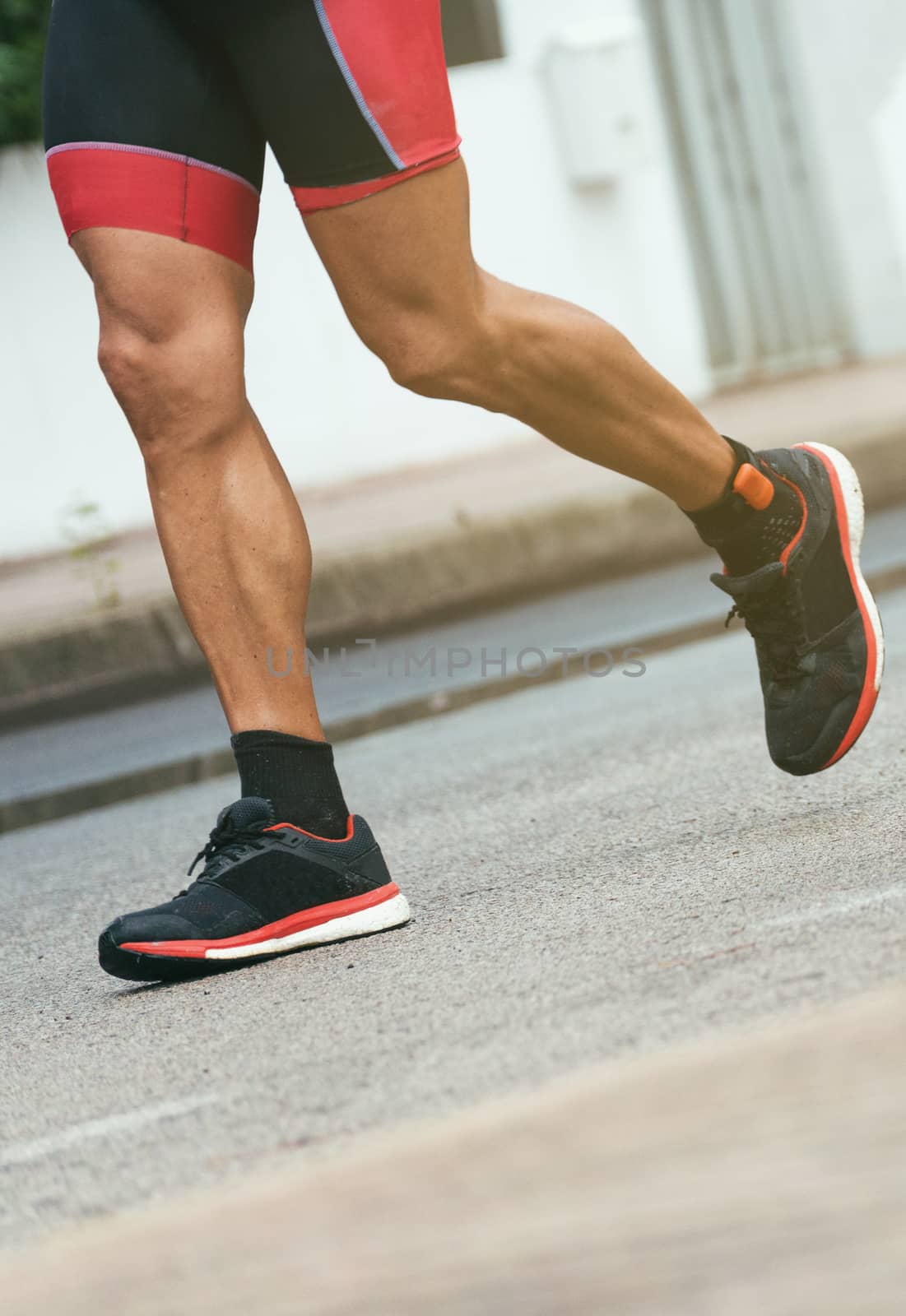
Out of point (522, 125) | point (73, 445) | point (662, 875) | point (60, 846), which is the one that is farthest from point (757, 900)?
point (522, 125)

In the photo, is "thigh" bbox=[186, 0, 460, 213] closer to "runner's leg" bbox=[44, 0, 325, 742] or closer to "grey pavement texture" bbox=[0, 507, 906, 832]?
"runner's leg" bbox=[44, 0, 325, 742]

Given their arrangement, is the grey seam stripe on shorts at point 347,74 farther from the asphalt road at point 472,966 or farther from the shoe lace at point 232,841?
the asphalt road at point 472,966

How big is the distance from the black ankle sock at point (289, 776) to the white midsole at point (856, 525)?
32.1 inches

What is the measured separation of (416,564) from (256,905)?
4.87 metres

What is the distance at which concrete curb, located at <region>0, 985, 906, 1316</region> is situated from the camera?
114 cm

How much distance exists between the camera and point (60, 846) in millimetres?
4258

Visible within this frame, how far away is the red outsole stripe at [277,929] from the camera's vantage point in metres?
2.37

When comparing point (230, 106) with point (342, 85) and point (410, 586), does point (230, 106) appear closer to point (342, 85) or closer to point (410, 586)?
point (342, 85)

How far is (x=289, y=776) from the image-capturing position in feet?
8.21

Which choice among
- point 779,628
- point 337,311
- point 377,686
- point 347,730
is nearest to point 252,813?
point 779,628

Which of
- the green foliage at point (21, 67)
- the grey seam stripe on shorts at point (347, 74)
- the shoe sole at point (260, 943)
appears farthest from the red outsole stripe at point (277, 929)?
the green foliage at point (21, 67)

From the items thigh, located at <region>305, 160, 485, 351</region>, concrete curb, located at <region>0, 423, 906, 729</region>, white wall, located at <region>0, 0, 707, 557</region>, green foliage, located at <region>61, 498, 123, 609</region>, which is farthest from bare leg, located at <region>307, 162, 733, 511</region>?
white wall, located at <region>0, 0, 707, 557</region>

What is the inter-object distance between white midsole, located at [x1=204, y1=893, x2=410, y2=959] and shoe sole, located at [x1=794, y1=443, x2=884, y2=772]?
0.64 m

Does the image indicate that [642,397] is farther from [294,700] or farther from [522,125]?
[522,125]
